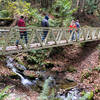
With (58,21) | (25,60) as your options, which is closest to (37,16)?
(58,21)

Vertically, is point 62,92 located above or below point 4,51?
below

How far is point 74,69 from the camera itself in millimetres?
9703

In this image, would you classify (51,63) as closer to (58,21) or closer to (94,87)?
(94,87)

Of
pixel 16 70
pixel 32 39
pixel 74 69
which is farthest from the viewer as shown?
pixel 74 69

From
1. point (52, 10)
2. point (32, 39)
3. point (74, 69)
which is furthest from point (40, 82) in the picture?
point (52, 10)

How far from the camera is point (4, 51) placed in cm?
502

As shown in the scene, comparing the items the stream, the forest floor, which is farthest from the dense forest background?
the stream

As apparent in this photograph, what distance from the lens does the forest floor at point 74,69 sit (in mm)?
6316

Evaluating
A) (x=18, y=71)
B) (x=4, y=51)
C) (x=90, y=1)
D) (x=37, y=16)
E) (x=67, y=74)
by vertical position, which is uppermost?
(x=90, y=1)

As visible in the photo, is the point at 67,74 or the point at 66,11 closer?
the point at 67,74

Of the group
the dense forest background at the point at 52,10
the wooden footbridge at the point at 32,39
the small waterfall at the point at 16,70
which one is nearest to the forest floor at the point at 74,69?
the small waterfall at the point at 16,70

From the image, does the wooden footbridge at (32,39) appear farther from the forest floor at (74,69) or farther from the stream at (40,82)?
the stream at (40,82)

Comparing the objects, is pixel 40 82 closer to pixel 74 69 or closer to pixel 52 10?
pixel 74 69

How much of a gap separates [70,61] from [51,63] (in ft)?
5.93
